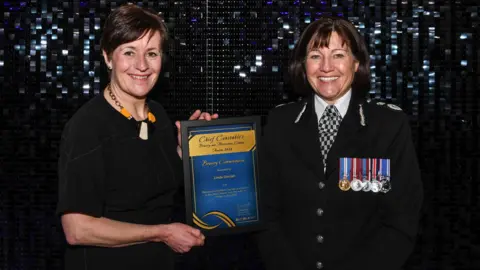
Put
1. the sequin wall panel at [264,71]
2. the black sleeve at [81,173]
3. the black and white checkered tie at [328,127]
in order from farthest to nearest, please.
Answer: the sequin wall panel at [264,71], the black and white checkered tie at [328,127], the black sleeve at [81,173]

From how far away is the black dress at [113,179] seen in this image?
5.57 feet

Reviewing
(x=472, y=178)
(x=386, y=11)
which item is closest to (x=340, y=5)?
(x=386, y=11)

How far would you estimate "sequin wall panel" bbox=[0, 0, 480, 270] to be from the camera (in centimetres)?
248

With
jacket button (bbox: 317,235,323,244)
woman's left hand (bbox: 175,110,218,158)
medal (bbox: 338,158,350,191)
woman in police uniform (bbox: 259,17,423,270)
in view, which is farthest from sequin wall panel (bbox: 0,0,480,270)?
jacket button (bbox: 317,235,323,244)

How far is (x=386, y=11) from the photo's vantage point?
2.48 meters

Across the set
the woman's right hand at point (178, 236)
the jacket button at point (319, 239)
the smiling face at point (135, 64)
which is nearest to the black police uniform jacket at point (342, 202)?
the jacket button at point (319, 239)

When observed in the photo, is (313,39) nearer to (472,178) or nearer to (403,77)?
(403,77)

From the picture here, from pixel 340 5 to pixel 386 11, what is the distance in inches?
8.5

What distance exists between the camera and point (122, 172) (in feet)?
5.84

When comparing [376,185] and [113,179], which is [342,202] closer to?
[376,185]

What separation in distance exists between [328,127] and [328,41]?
307mm

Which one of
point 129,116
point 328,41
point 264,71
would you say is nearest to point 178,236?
point 129,116

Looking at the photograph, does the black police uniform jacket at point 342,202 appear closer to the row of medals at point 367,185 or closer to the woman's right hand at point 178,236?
the row of medals at point 367,185

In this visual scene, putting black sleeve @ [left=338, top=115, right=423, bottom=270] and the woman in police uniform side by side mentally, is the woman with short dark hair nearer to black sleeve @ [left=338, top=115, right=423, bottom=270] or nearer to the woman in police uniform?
the woman in police uniform
